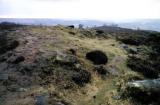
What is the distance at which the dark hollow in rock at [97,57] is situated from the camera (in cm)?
3528

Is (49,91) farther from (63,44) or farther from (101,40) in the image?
(101,40)

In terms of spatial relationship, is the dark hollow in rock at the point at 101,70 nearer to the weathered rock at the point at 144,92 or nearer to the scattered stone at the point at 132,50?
the weathered rock at the point at 144,92

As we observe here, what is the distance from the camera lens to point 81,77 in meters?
30.2

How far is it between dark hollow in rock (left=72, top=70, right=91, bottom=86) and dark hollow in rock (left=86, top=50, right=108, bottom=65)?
13.5 feet

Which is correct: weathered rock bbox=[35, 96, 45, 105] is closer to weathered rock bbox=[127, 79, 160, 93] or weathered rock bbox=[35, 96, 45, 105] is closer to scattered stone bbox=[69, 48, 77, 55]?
weathered rock bbox=[127, 79, 160, 93]

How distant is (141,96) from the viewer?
86.0 feet

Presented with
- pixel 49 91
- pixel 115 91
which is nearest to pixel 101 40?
pixel 115 91

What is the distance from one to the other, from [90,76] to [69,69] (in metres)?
2.28

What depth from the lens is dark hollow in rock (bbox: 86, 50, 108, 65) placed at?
116ft

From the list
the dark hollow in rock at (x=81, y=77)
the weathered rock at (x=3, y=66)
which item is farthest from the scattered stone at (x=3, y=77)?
the dark hollow in rock at (x=81, y=77)

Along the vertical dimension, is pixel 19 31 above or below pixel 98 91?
above

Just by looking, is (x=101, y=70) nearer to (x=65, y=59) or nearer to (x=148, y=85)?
(x=65, y=59)

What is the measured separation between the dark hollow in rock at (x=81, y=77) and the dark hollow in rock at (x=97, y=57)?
4.11 m

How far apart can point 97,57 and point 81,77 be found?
596cm
